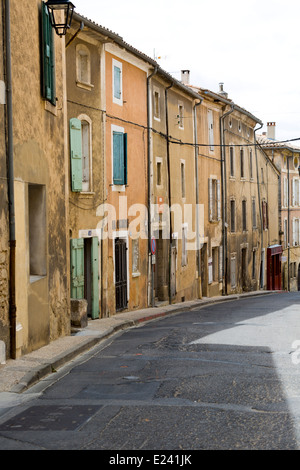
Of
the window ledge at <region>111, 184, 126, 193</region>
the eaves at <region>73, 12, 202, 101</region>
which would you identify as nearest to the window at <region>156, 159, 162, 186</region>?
the eaves at <region>73, 12, 202, 101</region>

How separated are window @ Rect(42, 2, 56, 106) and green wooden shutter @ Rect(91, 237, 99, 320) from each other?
6326mm

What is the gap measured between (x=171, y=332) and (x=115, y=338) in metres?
1.13

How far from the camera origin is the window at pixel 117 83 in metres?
21.2

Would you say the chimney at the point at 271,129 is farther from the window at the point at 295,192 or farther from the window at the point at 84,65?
the window at the point at 84,65

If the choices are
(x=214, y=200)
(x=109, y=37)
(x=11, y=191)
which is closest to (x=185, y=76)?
(x=214, y=200)

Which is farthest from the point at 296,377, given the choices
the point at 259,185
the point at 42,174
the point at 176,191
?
the point at 259,185

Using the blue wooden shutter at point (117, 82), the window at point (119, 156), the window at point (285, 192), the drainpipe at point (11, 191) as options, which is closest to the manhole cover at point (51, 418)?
the drainpipe at point (11, 191)

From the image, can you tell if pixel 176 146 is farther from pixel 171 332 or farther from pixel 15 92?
pixel 15 92

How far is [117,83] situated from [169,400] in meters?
14.6

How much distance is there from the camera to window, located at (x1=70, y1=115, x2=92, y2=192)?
18.2 m

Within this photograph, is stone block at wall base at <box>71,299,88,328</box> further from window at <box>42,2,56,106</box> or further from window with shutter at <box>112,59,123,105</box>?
window with shutter at <box>112,59,123,105</box>

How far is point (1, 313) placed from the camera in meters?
10.9

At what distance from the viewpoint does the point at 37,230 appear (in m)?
13.4

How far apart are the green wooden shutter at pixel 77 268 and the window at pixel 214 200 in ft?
49.7
